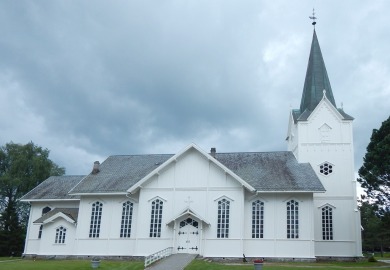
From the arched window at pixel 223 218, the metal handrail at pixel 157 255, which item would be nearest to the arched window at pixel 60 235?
the metal handrail at pixel 157 255

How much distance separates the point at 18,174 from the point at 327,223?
39828mm

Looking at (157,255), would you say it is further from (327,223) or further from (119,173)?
(327,223)

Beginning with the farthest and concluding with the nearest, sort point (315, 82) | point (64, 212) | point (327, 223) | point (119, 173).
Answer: point (315, 82) → point (119, 173) → point (64, 212) → point (327, 223)

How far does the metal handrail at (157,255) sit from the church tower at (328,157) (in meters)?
11.9

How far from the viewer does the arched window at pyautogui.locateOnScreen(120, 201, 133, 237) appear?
31.4m

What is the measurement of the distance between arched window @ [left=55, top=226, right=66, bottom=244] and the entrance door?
10.2 m

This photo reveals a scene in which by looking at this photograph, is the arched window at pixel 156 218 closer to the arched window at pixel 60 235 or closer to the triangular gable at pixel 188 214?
the triangular gable at pixel 188 214

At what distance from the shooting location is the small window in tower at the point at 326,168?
113ft

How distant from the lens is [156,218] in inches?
1201

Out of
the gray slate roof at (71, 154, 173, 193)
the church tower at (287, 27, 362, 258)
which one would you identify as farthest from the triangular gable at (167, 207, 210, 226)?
the church tower at (287, 27, 362, 258)

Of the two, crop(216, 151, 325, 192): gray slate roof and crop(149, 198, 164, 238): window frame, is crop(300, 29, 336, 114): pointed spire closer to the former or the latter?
crop(216, 151, 325, 192): gray slate roof

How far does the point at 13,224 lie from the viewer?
46.9 meters

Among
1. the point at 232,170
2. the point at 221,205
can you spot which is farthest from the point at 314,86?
the point at 221,205

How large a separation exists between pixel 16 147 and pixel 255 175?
37825 millimetres
